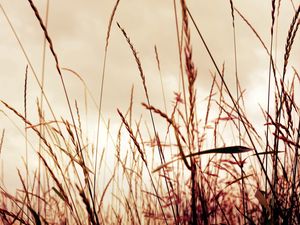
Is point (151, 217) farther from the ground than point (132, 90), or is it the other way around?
point (132, 90)

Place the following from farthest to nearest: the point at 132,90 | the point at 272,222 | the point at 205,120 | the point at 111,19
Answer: the point at 132,90, the point at 205,120, the point at 111,19, the point at 272,222

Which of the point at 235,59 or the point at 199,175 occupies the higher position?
the point at 235,59

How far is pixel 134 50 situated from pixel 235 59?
350 millimetres

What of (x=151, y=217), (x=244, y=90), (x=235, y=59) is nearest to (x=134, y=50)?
(x=235, y=59)

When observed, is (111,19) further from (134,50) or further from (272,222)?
(272,222)

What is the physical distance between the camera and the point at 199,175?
125 cm

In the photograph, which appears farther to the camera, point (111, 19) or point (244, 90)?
point (244, 90)

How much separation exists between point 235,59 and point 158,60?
1.28 ft

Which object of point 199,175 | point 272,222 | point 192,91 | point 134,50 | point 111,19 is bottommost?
point 272,222

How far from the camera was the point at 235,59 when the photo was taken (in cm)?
132

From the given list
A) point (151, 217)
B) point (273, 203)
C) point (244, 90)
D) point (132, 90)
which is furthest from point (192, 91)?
point (151, 217)

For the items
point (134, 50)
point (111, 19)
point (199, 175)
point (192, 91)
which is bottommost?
point (199, 175)

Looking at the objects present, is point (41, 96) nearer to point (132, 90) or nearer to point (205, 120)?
point (132, 90)

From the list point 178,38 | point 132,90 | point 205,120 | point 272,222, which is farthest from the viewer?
point 132,90
